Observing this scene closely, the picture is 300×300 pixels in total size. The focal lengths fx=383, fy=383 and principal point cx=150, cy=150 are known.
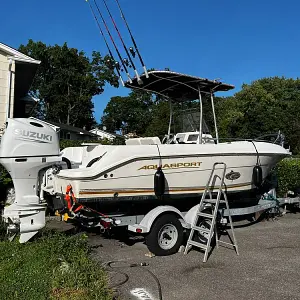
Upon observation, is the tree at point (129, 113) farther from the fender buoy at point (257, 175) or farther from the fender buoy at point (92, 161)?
the fender buoy at point (92, 161)

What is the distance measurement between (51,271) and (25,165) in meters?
2.05

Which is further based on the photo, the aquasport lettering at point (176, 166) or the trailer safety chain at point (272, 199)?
the trailer safety chain at point (272, 199)

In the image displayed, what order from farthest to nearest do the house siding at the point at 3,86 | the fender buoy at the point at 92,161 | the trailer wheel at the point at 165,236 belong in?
the house siding at the point at 3,86
the fender buoy at the point at 92,161
the trailer wheel at the point at 165,236

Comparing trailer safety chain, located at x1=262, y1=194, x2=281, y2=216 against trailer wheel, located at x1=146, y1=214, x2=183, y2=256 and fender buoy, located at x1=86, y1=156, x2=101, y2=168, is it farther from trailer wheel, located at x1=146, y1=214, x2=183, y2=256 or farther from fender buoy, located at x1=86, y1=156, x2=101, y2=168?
fender buoy, located at x1=86, y1=156, x2=101, y2=168

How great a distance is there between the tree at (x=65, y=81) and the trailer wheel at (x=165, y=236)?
148 feet

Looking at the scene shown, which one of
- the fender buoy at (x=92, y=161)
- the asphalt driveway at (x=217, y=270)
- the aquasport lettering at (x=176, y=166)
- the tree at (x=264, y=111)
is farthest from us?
the tree at (x=264, y=111)

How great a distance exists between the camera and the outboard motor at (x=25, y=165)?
612cm

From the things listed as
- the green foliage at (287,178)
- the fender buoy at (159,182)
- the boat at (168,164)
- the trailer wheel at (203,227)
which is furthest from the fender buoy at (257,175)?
the green foliage at (287,178)

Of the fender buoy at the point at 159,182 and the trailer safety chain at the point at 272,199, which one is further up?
the fender buoy at the point at 159,182

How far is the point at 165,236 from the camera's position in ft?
21.5

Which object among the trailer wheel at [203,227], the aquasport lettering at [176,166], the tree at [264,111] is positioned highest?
the tree at [264,111]

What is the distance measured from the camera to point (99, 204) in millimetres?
6465

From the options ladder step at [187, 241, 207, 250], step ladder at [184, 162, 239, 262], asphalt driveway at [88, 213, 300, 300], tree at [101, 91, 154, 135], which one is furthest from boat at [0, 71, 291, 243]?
tree at [101, 91, 154, 135]

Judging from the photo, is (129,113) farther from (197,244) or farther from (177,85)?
(197,244)
